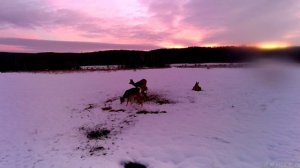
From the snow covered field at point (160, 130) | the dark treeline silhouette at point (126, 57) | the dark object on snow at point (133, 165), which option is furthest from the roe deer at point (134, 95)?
the dark treeline silhouette at point (126, 57)

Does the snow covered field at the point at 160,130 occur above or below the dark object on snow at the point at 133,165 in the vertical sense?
above

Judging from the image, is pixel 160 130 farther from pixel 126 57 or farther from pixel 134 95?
pixel 126 57

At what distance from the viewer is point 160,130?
1378 cm

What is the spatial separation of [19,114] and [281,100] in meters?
15.9

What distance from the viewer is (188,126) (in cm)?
1417

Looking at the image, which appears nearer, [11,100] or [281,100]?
[281,100]

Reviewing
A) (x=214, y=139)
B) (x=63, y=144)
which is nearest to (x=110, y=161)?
(x=63, y=144)

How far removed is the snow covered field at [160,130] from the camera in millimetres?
10867

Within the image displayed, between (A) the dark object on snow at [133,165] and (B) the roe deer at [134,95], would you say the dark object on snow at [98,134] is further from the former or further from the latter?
(B) the roe deer at [134,95]

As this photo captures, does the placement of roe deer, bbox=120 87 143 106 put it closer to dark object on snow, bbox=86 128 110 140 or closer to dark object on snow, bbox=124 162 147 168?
dark object on snow, bbox=86 128 110 140

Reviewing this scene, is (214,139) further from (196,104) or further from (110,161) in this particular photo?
(196,104)

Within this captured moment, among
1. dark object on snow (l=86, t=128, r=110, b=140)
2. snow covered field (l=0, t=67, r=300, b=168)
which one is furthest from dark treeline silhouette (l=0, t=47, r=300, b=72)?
dark object on snow (l=86, t=128, r=110, b=140)

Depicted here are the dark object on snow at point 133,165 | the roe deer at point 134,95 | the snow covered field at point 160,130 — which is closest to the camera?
the dark object on snow at point 133,165

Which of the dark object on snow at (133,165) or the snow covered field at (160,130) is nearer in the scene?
the dark object on snow at (133,165)
